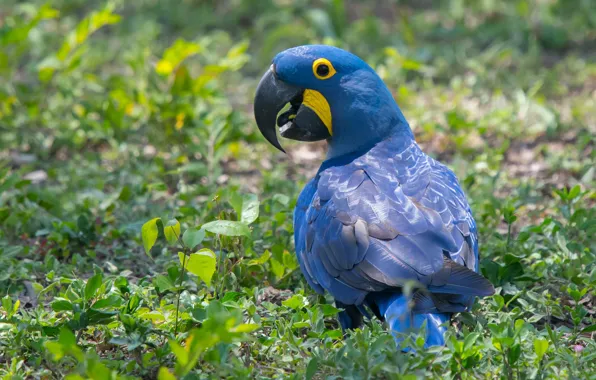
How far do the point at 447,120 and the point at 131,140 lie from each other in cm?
201

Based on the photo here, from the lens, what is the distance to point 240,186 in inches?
176

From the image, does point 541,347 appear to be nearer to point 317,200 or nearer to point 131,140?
point 317,200

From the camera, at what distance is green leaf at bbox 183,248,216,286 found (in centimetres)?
266

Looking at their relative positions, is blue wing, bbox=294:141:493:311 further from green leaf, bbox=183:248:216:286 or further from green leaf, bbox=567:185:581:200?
green leaf, bbox=567:185:581:200

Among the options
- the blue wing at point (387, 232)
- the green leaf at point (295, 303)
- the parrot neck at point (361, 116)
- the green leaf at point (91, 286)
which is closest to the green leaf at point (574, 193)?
the blue wing at point (387, 232)

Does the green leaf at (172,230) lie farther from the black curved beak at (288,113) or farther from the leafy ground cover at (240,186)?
Answer: the black curved beak at (288,113)

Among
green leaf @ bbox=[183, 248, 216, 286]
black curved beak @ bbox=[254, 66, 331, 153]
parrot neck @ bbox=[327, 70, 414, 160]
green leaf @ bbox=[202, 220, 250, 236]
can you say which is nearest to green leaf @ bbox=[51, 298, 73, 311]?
green leaf @ bbox=[183, 248, 216, 286]

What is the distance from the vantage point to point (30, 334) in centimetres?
270

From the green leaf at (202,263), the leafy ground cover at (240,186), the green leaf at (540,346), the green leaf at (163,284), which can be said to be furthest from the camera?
the green leaf at (163,284)

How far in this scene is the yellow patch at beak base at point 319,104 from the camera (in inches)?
134

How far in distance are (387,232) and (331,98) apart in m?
0.89

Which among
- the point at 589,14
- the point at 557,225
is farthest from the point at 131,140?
the point at 589,14

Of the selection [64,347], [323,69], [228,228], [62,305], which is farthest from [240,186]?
[64,347]

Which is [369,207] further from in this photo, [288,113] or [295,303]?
[288,113]
